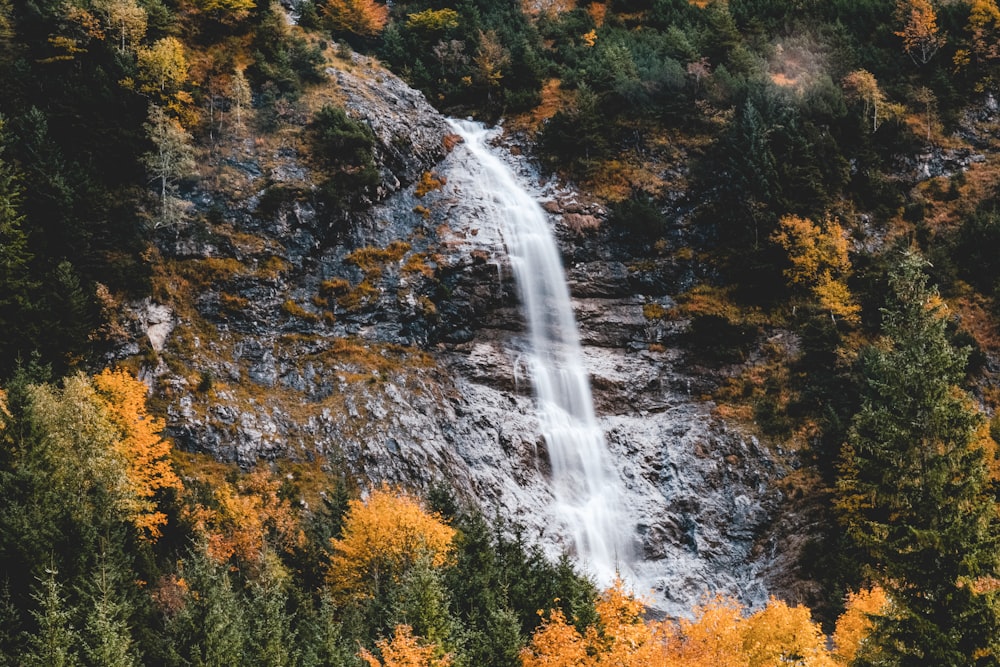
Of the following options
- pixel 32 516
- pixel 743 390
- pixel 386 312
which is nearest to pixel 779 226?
pixel 743 390

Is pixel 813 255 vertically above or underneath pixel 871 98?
underneath

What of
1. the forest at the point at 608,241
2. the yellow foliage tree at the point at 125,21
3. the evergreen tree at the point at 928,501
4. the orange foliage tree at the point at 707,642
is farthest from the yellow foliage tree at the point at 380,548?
the yellow foliage tree at the point at 125,21

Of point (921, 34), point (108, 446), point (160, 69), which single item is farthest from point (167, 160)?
point (921, 34)

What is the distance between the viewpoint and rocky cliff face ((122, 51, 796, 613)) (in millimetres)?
47500

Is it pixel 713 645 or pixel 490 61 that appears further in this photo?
pixel 490 61

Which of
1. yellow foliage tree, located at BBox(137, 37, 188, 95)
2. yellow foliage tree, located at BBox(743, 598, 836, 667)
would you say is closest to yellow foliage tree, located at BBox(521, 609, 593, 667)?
yellow foliage tree, located at BBox(743, 598, 836, 667)

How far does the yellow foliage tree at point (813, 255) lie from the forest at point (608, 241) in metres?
0.32

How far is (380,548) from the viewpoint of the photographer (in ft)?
126

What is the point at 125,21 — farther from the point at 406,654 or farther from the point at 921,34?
the point at 921,34

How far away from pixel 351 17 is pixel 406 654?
242 ft

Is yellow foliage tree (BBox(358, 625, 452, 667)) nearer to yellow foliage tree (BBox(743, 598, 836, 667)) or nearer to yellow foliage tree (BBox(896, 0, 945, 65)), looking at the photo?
yellow foliage tree (BBox(743, 598, 836, 667))

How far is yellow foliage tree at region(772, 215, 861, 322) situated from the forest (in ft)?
1.06

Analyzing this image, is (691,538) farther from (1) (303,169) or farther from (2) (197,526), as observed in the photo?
(1) (303,169)

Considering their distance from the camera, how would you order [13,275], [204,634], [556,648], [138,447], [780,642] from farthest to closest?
1. [13,275]
2. [138,447]
3. [780,642]
4. [556,648]
5. [204,634]
